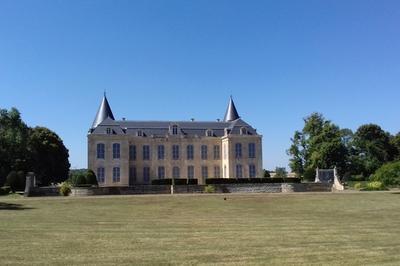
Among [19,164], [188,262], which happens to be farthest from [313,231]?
[19,164]

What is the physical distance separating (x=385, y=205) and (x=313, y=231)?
12300 millimetres

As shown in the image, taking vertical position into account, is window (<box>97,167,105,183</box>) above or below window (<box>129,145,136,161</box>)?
below

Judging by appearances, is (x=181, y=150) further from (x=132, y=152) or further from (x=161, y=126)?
(x=132, y=152)

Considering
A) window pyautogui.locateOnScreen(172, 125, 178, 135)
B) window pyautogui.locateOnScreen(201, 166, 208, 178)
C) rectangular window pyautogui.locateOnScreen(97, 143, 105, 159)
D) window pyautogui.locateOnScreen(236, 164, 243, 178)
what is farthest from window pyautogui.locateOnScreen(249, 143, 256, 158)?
rectangular window pyautogui.locateOnScreen(97, 143, 105, 159)

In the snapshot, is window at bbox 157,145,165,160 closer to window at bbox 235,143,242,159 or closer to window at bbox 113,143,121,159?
window at bbox 113,143,121,159

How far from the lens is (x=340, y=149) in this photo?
6225 cm

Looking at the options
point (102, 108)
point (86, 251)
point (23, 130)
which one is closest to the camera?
point (86, 251)

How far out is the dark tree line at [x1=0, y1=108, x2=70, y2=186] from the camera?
43.3 meters

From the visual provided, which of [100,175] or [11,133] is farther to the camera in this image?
[100,175]

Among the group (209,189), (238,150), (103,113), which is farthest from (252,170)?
(103,113)

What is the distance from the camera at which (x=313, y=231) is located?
14414 mm

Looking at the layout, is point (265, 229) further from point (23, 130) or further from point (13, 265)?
point (23, 130)

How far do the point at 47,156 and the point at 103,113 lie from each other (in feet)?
29.0

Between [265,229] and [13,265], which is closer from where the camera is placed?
[13,265]
